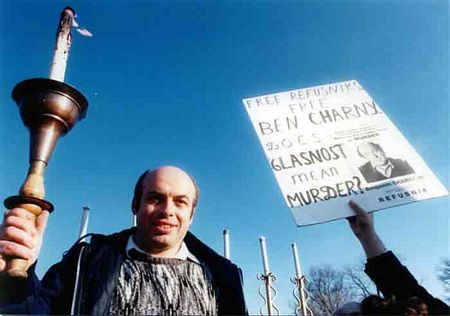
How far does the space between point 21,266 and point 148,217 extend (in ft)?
1.94

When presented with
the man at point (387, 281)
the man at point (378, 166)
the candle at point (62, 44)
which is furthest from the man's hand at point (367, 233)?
the candle at point (62, 44)

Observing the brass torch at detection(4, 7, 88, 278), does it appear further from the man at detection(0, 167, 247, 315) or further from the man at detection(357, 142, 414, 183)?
the man at detection(357, 142, 414, 183)

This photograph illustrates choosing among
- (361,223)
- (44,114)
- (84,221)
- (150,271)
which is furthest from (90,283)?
(84,221)

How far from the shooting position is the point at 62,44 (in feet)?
4.79

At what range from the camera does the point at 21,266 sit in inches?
38.5

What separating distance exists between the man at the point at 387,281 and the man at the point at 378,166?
0.26 m

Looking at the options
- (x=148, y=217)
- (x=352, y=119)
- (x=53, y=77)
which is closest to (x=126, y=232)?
(x=148, y=217)

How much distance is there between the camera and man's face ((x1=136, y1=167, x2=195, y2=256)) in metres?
1.48

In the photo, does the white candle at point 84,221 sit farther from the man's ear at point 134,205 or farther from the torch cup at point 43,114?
the torch cup at point 43,114

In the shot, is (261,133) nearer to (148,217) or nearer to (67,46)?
(148,217)

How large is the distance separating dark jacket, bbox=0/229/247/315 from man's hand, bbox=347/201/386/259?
737 millimetres

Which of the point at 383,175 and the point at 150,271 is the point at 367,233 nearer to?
the point at 383,175

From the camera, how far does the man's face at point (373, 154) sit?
2.01 m

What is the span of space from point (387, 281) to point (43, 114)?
1842mm
